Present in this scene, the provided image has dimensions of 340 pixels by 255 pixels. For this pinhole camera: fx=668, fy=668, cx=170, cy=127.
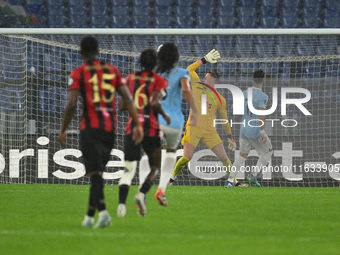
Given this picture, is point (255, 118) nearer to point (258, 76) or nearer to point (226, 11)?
point (258, 76)

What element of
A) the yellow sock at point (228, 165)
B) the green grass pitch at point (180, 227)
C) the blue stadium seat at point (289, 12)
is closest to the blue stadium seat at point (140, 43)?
the blue stadium seat at point (289, 12)

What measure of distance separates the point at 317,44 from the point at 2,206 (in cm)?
1142

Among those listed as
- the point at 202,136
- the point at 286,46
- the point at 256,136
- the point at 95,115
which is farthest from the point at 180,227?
the point at 286,46

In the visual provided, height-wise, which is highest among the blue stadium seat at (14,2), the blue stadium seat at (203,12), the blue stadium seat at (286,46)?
the blue stadium seat at (14,2)

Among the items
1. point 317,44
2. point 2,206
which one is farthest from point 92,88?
point 317,44

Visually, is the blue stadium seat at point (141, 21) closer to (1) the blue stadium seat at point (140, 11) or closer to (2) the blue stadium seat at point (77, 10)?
(1) the blue stadium seat at point (140, 11)

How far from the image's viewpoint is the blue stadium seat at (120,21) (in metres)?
18.2

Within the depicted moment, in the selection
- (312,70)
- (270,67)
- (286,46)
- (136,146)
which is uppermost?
(286,46)

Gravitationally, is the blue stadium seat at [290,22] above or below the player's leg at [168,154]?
above

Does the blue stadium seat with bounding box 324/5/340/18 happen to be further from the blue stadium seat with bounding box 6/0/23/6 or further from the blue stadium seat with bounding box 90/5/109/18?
the blue stadium seat with bounding box 6/0/23/6

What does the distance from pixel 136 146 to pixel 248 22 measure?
13.0 m

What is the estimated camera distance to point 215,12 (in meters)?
18.5

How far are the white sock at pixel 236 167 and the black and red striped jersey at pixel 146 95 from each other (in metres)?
5.12

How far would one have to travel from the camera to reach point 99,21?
59.6 ft
